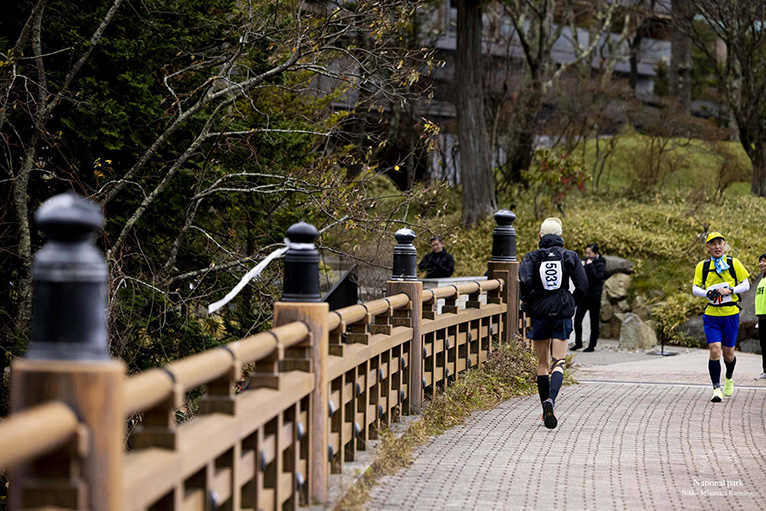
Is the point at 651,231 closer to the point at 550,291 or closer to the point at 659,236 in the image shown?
the point at 659,236

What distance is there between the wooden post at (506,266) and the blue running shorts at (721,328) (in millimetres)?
2791

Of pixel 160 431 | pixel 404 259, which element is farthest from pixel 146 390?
pixel 404 259

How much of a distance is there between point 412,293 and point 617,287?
43.5 ft

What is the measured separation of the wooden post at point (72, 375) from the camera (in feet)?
9.97

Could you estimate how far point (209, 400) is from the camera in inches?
179

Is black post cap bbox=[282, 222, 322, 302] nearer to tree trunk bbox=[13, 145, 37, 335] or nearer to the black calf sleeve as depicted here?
the black calf sleeve

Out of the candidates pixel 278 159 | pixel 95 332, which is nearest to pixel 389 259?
pixel 278 159

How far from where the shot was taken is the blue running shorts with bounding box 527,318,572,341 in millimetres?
9352

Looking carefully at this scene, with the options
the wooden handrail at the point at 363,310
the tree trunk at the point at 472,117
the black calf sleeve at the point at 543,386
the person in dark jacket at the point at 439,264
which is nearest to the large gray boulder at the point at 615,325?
the person in dark jacket at the point at 439,264

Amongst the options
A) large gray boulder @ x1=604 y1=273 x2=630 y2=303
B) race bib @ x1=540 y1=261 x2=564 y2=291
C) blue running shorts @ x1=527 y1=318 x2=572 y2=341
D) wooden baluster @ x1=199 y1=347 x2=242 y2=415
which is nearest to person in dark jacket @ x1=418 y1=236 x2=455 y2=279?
large gray boulder @ x1=604 y1=273 x2=630 y2=303

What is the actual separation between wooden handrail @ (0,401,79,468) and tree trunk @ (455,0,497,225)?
21.8m

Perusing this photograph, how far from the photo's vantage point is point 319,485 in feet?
19.6

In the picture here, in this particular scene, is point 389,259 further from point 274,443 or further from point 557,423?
point 274,443

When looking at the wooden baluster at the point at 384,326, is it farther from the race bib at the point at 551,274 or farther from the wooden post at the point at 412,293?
the race bib at the point at 551,274
